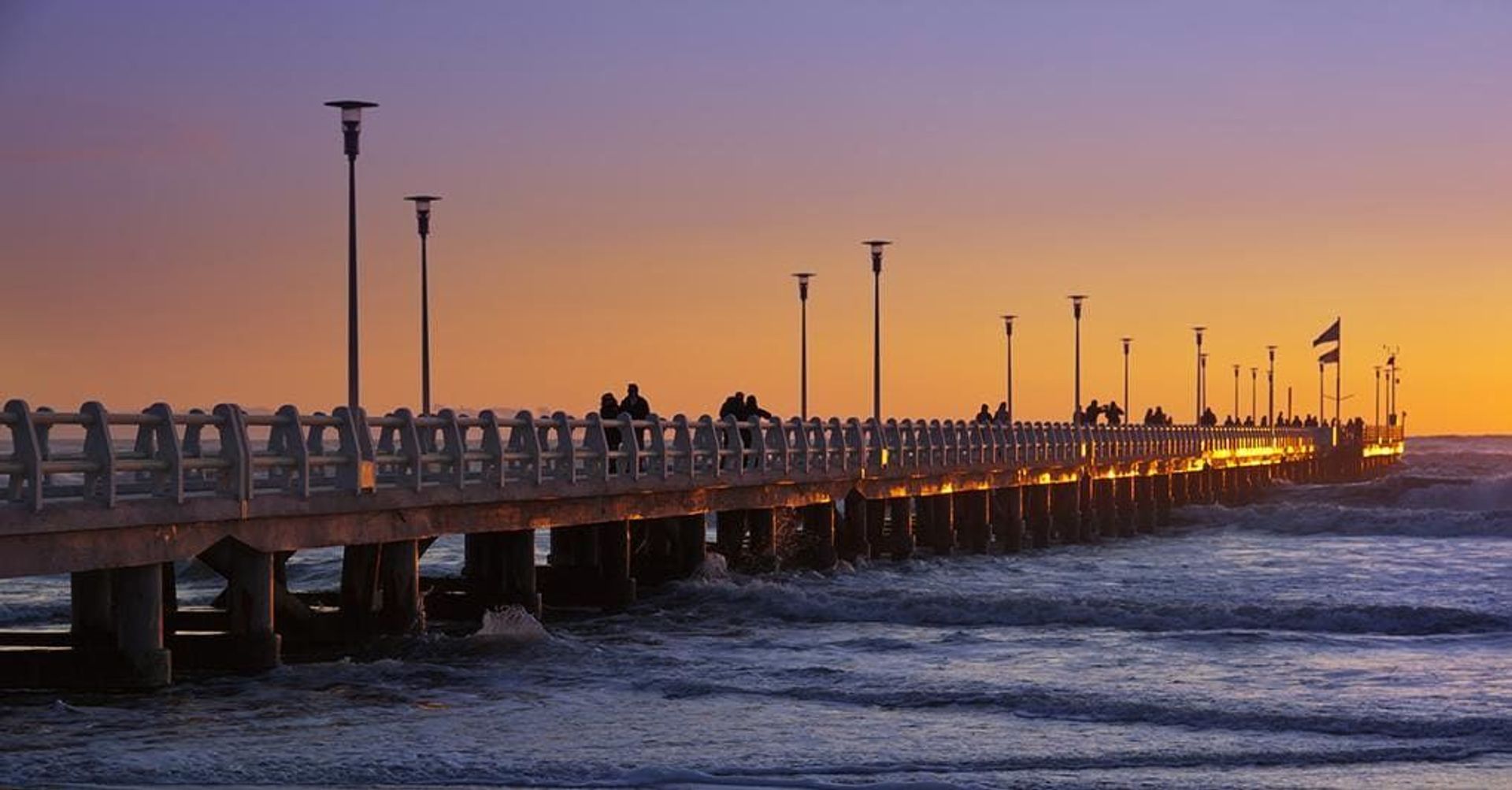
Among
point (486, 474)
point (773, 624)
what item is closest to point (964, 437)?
point (773, 624)

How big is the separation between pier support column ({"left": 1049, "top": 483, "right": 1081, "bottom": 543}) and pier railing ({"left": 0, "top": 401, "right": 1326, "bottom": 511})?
28.4ft

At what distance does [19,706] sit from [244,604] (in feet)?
10.1

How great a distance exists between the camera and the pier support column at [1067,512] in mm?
64625

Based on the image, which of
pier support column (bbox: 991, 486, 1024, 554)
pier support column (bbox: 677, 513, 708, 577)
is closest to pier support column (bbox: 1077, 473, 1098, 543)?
pier support column (bbox: 991, 486, 1024, 554)

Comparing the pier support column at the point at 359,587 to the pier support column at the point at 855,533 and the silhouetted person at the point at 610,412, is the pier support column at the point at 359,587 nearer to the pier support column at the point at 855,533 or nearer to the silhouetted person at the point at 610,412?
the silhouetted person at the point at 610,412

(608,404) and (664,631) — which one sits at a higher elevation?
(608,404)

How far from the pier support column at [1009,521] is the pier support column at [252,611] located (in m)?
34.0

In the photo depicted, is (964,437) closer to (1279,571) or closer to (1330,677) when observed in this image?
(1279,571)

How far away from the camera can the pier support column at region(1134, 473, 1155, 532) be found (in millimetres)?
74331

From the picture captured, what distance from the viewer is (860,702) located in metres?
24.0

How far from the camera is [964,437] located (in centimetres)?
5456

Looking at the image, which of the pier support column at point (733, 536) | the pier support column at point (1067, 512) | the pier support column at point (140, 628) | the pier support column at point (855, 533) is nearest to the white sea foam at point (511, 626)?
the pier support column at point (140, 628)

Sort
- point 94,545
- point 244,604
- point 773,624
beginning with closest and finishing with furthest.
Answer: point 94,545
point 244,604
point 773,624

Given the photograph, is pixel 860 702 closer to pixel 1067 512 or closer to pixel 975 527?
pixel 975 527
